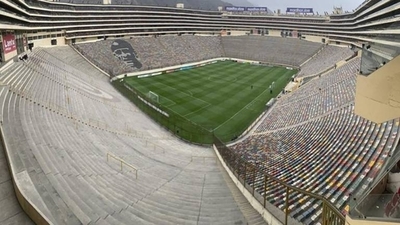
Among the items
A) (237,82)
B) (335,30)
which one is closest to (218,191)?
(237,82)

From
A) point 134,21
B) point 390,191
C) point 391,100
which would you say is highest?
point 134,21

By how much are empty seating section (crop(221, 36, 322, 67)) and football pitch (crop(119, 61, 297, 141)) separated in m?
7.53

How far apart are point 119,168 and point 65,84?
58.2 feet

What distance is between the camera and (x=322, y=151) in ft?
52.4

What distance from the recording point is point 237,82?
4938 cm

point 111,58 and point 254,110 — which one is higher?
point 111,58

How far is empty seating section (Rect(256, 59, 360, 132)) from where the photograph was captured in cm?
2544

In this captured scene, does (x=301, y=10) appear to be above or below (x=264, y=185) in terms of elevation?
above

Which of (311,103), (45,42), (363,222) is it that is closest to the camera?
(363,222)

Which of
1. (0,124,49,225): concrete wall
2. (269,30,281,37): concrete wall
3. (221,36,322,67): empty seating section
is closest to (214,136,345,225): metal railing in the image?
(0,124,49,225): concrete wall

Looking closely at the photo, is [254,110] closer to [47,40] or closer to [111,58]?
[111,58]

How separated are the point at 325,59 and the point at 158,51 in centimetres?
3140

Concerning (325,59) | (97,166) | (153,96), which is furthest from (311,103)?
(325,59)

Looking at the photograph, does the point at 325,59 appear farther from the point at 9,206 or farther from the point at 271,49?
the point at 9,206
